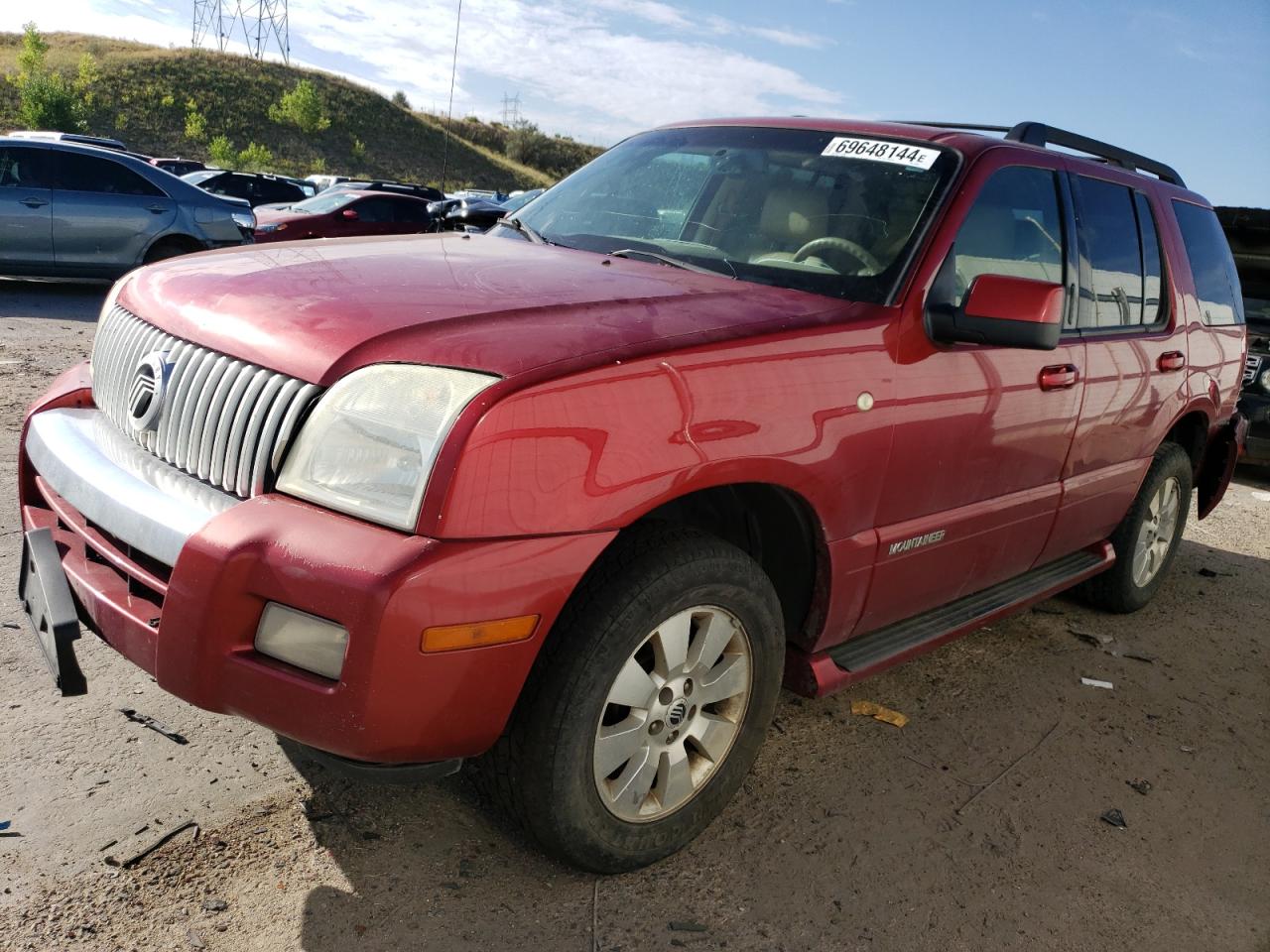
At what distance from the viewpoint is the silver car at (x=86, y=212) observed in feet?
34.5

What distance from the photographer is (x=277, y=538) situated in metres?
1.99

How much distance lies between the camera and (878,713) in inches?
142

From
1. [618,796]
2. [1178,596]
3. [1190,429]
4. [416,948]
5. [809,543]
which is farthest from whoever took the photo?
[1178,596]

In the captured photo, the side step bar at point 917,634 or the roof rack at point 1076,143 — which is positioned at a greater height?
the roof rack at point 1076,143

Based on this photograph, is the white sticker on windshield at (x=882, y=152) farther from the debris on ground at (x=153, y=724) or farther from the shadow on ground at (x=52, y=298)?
the shadow on ground at (x=52, y=298)

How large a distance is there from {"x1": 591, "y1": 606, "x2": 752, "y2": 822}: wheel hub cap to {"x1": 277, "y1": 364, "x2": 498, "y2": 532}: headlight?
2.12 ft

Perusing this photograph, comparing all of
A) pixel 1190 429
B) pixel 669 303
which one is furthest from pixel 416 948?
pixel 1190 429

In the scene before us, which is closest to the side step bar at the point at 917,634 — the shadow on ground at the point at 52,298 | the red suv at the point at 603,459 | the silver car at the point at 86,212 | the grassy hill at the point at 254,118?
A: the red suv at the point at 603,459

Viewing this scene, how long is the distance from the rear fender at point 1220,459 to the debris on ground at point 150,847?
188 inches

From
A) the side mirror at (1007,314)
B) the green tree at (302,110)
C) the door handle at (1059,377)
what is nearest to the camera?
the side mirror at (1007,314)

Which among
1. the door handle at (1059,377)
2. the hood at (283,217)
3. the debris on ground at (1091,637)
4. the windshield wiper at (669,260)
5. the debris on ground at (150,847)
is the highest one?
the windshield wiper at (669,260)

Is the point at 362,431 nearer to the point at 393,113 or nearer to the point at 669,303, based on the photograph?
the point at 669,303

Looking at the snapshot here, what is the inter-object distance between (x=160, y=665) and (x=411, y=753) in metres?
0.52

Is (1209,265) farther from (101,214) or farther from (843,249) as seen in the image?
(101,214)
